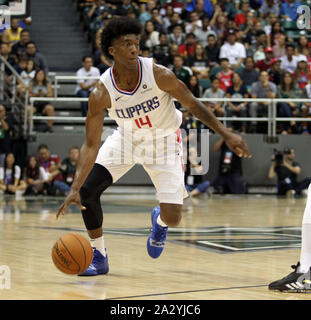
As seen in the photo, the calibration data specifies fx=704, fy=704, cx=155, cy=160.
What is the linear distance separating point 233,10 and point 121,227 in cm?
1134

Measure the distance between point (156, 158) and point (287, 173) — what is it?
9960mm

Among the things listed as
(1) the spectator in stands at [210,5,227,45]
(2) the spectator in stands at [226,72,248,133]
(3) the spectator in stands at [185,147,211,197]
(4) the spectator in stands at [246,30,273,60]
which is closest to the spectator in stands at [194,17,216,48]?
(1) the spectator in stands at [210,5,227,45]

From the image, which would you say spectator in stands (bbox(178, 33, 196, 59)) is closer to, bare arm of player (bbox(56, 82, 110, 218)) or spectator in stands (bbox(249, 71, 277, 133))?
spectator in stands (bbox(249, 71, 277, 133))

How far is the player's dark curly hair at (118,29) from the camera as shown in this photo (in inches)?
217

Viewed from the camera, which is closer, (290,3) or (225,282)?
(225,282)

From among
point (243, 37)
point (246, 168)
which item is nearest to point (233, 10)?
point (243, 37)

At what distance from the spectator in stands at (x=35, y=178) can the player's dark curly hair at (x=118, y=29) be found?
9462mm

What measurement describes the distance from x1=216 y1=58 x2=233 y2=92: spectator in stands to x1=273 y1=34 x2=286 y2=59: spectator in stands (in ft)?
5.65

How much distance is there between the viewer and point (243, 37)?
18.0 meters

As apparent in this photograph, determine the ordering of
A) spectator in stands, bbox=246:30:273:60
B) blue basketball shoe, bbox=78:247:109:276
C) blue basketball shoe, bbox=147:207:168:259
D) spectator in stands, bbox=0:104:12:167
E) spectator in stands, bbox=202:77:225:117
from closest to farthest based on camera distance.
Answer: blue basketball shoe, bbox=78:247:109:276 < blue basketball shoe, bbox=147:207:168:259 < spectator in stands, bbox=0:104:12:167 < spectator in stands, bbox=202:77:225:117 < spectator in stands, bbox=246:30:273:60

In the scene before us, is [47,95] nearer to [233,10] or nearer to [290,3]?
[233,10]

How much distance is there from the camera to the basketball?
5.19 meters

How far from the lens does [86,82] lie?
1616cm

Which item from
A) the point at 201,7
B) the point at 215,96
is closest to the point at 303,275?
the point at 215,96
